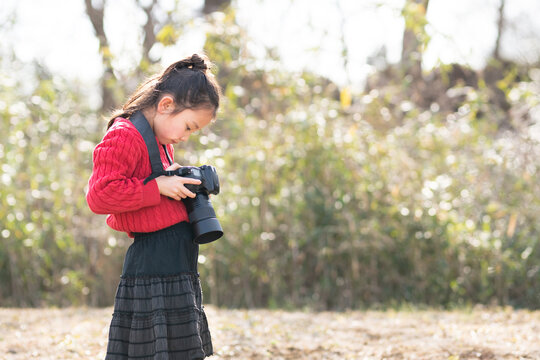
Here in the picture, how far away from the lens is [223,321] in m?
3.68

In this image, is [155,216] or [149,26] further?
[149,26]

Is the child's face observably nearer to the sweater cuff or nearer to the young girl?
the young girl

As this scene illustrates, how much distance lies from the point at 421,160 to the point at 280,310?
5.72 feet

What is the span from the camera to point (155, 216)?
2.03 m

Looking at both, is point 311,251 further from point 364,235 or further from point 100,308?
point 100,308

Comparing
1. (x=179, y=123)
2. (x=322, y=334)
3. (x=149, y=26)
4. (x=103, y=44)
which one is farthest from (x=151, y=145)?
(x=149, y=26)

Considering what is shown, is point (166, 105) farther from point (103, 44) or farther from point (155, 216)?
point (103, 44)

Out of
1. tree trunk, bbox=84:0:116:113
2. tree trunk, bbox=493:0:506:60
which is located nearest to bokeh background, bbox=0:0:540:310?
tree trunk, bbox=84:0:116:113

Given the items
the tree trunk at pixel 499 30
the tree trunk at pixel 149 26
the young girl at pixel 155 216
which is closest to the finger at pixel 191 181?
the young girl at pixel 155 216

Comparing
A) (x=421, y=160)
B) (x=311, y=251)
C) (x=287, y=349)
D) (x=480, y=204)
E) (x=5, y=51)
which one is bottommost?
(x=287, y=349)

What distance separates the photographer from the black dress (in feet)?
6.48

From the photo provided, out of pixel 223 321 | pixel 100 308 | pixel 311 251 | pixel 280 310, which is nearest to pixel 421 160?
pixel 311 251

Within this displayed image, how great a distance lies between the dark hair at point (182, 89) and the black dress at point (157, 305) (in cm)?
45

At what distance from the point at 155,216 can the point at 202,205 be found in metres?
0.17
